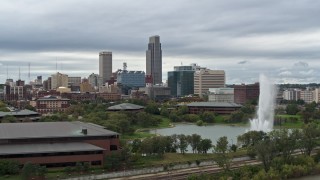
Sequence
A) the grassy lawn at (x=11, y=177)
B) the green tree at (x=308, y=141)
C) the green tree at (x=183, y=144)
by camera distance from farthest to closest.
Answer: the green tree at (x=183, y=144), the green tree at (x=308, y=141), the grassy lawn at (x=11, y=177)

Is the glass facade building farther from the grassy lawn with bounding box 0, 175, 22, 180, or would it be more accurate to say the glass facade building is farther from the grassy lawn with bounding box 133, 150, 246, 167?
the grassy lawn with bounding box 0, 175, 22, 180

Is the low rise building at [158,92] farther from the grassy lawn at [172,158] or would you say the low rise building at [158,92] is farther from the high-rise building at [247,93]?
the grassy lawn at [172,158]

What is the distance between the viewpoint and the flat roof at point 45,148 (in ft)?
112

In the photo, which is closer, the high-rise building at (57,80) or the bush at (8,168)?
the bush at (8,168)

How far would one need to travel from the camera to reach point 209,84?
166000 millimetres

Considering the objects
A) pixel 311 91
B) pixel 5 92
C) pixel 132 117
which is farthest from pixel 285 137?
pixel 311 91

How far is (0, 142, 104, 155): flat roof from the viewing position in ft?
112

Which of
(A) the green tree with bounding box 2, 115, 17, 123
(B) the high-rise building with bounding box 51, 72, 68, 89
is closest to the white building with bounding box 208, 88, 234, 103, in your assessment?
(B) the high-rise building with bounding box 51, 72, 68, 89

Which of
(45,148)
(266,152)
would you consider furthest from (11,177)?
(266,152)

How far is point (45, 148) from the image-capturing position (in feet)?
115

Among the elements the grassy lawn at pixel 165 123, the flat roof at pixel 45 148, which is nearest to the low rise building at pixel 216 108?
the grassy lawn at pixel 165 123

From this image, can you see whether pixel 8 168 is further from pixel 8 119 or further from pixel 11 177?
pixel 8 119

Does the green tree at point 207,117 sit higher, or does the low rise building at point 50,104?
the low rise building at point 50,104

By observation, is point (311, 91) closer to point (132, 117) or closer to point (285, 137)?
point (132, 117)
